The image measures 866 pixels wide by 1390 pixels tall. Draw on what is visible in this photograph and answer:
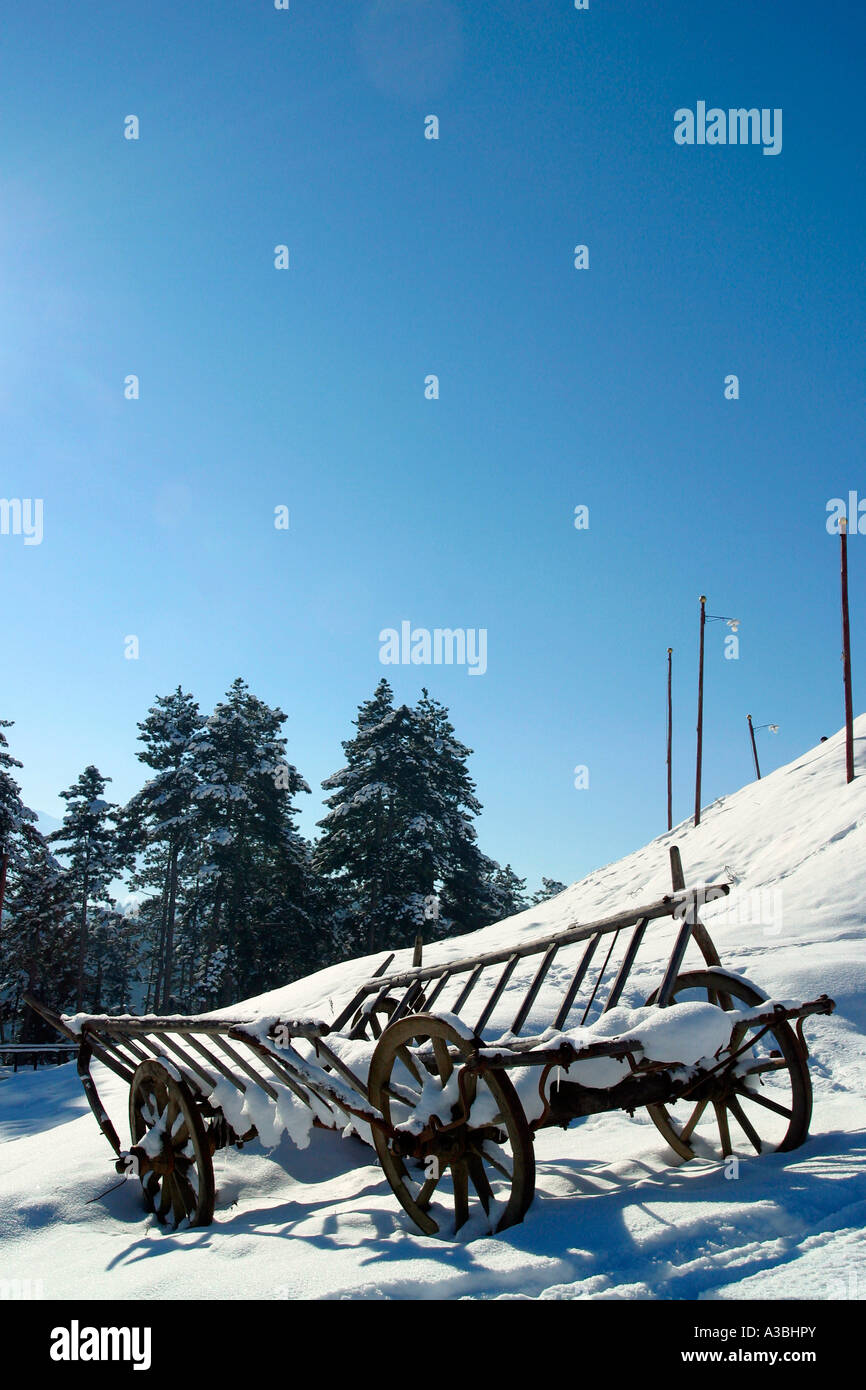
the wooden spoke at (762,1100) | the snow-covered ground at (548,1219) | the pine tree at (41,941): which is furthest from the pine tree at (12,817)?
the wooden spoke at (762,1100)

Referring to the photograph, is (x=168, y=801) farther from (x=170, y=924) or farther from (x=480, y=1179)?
(x=480, y=1179)

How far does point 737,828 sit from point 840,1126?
622 inches

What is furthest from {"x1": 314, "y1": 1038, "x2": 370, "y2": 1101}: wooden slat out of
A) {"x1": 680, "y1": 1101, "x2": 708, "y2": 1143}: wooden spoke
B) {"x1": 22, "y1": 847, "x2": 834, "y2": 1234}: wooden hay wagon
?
{"x1": 680, "y1": 1101, "x2": 708, "y2": 1143}: wooden spoke

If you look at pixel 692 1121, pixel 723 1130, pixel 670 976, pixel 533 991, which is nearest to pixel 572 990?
pixel 533 991

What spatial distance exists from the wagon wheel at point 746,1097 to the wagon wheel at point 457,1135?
1.12 m

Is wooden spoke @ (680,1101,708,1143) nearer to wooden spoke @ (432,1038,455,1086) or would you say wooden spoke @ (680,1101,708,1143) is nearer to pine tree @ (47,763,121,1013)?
wooden spoke @ (432,1038,455,1086)

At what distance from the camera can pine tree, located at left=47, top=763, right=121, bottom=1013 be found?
37.5 metres

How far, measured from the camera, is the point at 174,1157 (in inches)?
217

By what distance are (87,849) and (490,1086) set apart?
38343mm

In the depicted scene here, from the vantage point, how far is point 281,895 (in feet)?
115

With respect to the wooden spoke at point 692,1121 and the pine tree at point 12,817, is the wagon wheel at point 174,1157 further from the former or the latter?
the pine tree at point 12,817

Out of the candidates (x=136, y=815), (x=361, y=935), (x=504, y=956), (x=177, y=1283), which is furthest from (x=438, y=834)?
(x=177, y=1283)

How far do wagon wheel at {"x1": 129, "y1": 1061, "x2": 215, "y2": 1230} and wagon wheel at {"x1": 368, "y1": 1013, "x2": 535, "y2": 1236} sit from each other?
142 centimetres
